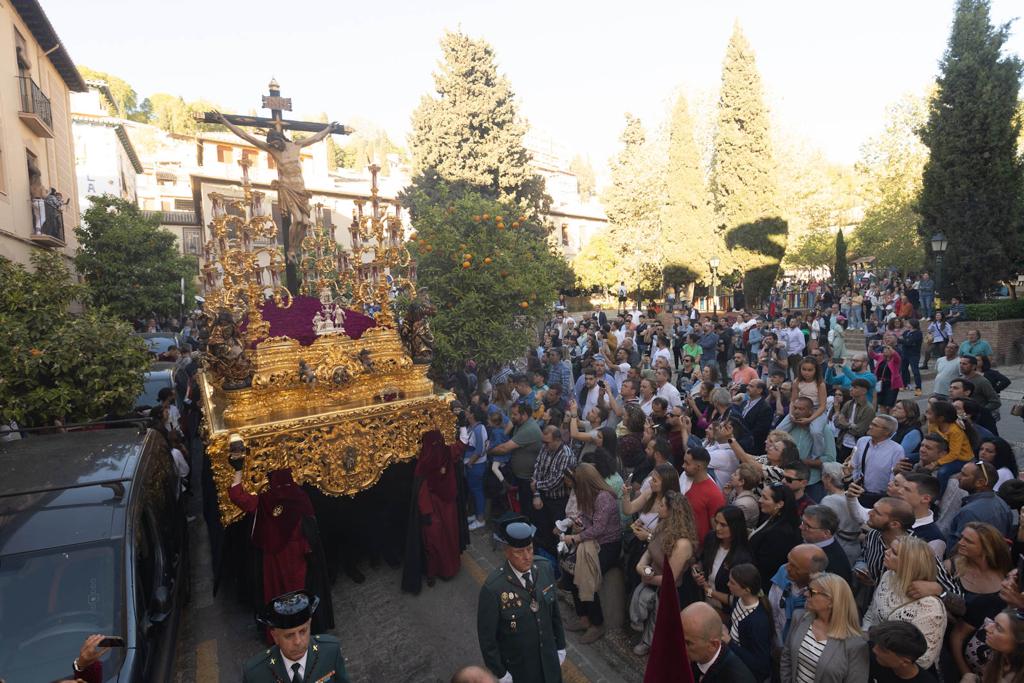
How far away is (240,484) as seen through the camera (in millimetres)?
5547

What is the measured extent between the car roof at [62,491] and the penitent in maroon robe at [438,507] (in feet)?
8.80

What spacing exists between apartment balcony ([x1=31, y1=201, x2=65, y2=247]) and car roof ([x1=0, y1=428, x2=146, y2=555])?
14.0m

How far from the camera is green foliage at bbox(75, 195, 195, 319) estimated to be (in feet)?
70.5

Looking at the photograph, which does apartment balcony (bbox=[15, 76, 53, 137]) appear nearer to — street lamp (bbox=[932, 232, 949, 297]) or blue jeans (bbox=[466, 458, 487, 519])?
blue jeans (bbox=[466, 458, 487, 519])

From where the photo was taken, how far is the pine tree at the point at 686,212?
105ft

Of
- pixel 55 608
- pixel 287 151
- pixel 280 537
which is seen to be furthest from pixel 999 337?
pixel 55 608

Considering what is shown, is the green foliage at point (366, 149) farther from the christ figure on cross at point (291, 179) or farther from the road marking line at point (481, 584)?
the road marking line at point (481, 584)

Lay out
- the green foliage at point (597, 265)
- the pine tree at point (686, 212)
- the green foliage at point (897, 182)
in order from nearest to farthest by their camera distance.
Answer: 1. the green foliage at point (897, 182)
2. the pine tree at point (686, 212)
3. the green foliage at point (597, 265)

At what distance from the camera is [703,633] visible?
3152 mm

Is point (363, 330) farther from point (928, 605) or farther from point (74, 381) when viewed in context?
point (928, 605)

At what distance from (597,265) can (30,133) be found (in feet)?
86.8

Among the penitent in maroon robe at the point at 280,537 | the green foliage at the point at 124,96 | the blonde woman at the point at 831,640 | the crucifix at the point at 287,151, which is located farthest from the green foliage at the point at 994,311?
the green foliage at the point at 124,96

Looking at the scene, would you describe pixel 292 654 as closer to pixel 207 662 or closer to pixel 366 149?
pixel 207 662

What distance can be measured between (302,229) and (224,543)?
4.81m
